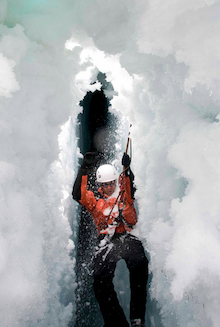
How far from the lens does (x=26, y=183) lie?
2.11 metres

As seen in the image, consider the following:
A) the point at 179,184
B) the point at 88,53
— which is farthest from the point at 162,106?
the point at 88,53

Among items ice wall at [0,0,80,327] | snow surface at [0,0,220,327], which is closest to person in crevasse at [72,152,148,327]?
snow surface at [0,0,220,327]

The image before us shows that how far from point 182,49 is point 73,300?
2.93 m

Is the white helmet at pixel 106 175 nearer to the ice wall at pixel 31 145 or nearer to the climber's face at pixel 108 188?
the climber's face at pixel 108 188

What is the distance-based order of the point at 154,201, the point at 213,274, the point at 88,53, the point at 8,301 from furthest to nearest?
the point at 88,53
the point at 154,201
the point at 8,301
the point at 213,274

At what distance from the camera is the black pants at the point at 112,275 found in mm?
2213

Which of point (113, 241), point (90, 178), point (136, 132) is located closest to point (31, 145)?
point (136, 132)

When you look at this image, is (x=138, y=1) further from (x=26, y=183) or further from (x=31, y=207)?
(x=31, y=207)

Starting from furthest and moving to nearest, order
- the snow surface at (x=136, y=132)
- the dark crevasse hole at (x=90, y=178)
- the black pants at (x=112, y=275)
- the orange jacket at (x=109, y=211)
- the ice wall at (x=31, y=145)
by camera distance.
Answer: the dark crevasse hole at (x=90, y=178) < the orange jacket at (x=109, y=211) < the black pants at (x=112, y=275) < the ice wall at (x=31, y=145) < the snow surface at (x=136, y=132)

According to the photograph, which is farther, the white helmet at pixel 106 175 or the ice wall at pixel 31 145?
the white helmet at pixel 106 175

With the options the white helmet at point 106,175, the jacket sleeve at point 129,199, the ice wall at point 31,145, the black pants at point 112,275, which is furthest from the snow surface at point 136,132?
the white helmet at point 106,175

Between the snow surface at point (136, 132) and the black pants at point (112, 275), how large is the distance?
11.0 inches

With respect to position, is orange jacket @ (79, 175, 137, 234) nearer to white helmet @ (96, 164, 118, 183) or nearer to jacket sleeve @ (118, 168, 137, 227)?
jacket sleeve @ (118, 168, 137, 227)

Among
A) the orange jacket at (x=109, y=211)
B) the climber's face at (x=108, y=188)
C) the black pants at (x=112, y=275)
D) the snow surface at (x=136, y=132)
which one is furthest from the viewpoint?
the climber's face at (x=108, y=188)
